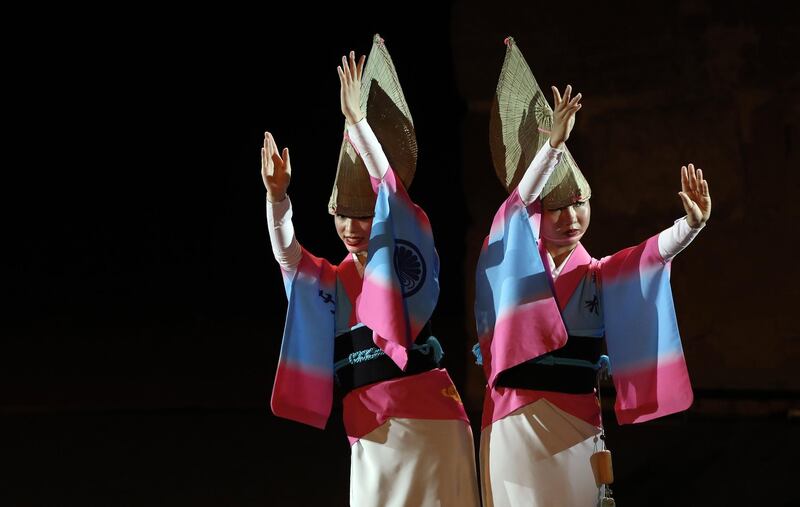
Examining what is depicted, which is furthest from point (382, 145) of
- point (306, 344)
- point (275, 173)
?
point (306, 344)

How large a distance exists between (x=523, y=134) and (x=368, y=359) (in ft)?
2.22

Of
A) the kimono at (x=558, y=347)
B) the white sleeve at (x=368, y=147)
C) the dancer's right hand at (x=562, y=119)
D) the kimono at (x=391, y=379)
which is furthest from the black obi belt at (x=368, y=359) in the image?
the dancer's right hand at (x=562, y=119)

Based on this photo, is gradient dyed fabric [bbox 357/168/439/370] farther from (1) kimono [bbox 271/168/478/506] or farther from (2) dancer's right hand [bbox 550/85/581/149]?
(2) dancer's right hand [bbox 550/85/581/149]

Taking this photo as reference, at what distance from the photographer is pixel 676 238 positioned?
7.55 ft

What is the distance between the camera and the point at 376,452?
234 centimetres

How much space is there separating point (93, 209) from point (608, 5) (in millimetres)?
2381

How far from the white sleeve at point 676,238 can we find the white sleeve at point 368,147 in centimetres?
68

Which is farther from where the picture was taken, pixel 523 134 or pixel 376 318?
pixel 523 134

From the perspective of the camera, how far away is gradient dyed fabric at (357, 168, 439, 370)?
7.59ft

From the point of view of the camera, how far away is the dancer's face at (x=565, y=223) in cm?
242

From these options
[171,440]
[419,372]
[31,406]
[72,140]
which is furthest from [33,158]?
[419,372]

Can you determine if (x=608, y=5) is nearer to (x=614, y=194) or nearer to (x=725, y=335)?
(x=614, y=194)

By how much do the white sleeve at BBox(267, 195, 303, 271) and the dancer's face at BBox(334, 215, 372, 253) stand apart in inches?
5.3

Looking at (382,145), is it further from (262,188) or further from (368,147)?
(262,188)
